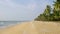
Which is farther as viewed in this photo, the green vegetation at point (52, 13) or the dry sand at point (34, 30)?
the green vegetation at point (52, 13)

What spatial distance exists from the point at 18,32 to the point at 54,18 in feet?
13.9

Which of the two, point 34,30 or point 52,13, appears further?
point 52,13

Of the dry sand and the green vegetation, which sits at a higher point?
the green vegetation

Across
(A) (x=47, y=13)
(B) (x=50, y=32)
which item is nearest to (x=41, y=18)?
(A) (x=47, y=13)

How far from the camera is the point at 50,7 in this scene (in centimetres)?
973

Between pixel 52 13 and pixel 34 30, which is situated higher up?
pixel 52 13

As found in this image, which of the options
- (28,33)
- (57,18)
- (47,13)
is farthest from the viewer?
(47,13)

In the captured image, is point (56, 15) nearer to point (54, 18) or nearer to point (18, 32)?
point (54, 18)

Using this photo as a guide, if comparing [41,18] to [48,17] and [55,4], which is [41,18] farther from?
[55,4]

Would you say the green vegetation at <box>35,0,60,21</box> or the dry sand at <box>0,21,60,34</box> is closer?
the dry sand at <box>0,21,60,34</box>

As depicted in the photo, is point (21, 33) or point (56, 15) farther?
point (56, 15)

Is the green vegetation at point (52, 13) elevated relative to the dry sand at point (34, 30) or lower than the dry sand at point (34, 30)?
elevated

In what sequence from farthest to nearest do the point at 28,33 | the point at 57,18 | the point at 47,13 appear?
the point at 47,13 → the point at 57,18 → the point at 28,33

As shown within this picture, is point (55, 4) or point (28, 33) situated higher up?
point (55, 4)
